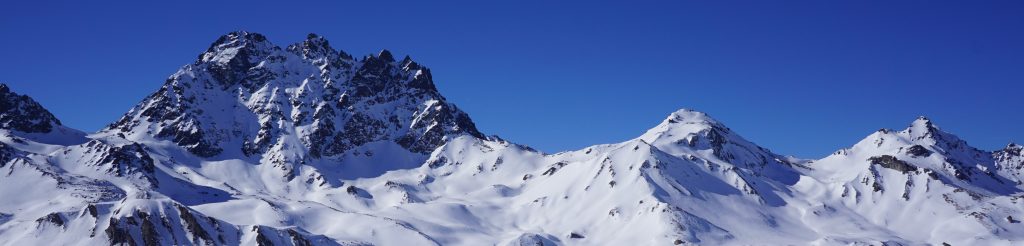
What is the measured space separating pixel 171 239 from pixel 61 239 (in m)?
20.3

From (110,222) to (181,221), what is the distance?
42.0ft

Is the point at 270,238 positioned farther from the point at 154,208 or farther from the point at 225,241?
the point at 154,208

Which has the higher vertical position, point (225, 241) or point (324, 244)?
point (324, 244)

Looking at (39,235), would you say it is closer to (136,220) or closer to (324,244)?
(136,220)

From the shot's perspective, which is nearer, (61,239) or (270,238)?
(61,239)

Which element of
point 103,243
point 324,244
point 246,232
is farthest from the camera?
point 324,244

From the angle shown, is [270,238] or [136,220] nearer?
[136,220]

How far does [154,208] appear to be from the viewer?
547 ft

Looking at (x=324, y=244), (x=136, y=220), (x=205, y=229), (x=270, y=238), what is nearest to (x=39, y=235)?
(x=136, y=220)

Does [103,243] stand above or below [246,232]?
below

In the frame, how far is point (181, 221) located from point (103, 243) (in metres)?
14.7

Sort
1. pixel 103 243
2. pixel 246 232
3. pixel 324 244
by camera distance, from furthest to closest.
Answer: pixel 324 244
pixel 246 232
pixel 103 243

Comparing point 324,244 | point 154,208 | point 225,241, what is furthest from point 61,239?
point 324,244

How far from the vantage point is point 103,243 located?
15812cm
